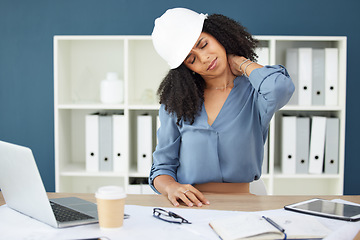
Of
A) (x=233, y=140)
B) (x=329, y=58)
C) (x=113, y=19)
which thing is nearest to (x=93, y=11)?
(x=113, y=19)

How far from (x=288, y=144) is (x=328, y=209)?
5.30ft

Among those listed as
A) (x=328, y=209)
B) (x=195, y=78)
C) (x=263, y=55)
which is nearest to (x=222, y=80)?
(x=195, y=78)

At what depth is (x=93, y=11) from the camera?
3080 millimetres

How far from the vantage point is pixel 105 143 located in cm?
283

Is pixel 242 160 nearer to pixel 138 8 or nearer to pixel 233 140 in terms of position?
pixel 233 140

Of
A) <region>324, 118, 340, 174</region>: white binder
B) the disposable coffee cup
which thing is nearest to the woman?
the disposable coffee cup

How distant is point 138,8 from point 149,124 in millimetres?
888

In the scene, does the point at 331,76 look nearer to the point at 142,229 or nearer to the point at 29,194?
the point at 142,229

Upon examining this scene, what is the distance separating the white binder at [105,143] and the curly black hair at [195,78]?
115 centimetres

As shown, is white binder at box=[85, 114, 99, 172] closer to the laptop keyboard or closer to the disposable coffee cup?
the laptop keyboard

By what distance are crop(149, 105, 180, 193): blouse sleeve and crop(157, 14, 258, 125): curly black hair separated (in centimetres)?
3

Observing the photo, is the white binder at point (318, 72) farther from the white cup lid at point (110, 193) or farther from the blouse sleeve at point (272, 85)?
the white cup lid at point (110, 193)

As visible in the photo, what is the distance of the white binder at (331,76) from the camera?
273cm

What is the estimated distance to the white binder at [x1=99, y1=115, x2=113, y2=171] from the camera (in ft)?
9.23
